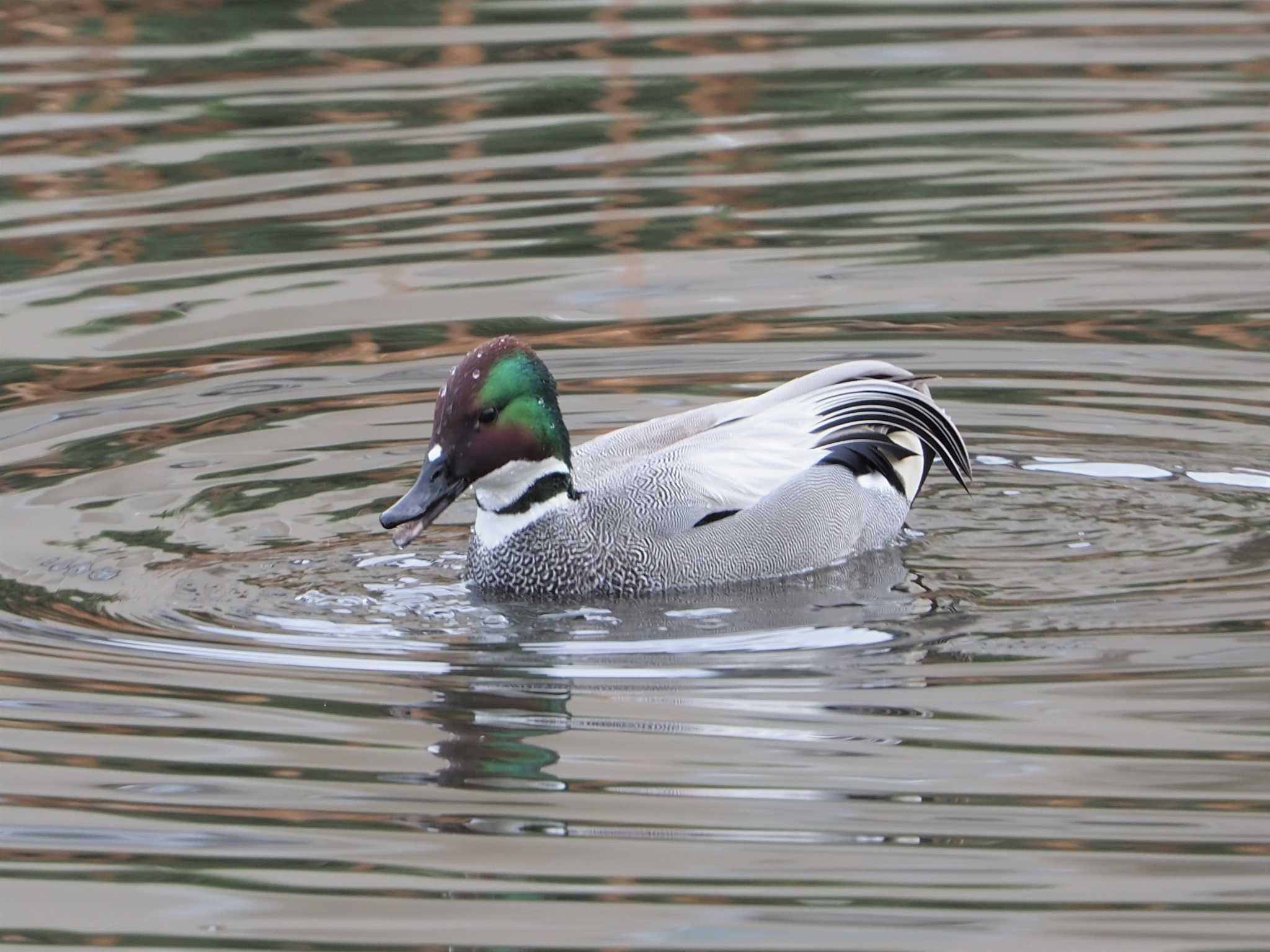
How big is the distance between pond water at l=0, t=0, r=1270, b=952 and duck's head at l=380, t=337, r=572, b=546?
322 mm

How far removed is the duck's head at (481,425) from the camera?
25.4ft

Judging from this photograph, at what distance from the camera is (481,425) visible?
784cm

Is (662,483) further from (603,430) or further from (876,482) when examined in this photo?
(603,430)

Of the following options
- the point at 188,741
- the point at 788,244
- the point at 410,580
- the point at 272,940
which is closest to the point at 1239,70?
the point at 788,244

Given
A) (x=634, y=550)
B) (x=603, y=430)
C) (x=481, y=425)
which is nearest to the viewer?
(x=481, y=425)

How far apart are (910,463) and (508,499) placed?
1.53 metres

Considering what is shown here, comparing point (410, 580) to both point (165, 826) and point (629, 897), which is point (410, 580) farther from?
point (629, 897)

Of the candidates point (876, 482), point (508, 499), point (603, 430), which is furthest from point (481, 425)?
point (603, 430)

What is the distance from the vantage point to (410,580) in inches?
319

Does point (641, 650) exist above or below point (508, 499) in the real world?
below

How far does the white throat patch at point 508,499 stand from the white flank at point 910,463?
4.23 feet

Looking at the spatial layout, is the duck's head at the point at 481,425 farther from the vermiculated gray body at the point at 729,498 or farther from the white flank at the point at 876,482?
the white flank at the point at 876,482

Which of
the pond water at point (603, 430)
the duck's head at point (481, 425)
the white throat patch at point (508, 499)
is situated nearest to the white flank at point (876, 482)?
the pond water at point (603, 430)

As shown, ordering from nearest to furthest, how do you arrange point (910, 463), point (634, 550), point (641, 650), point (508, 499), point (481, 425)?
point (641, 650) < point (481, 425) < point (634, 550) < point (508, 499) < point (910, 463)
